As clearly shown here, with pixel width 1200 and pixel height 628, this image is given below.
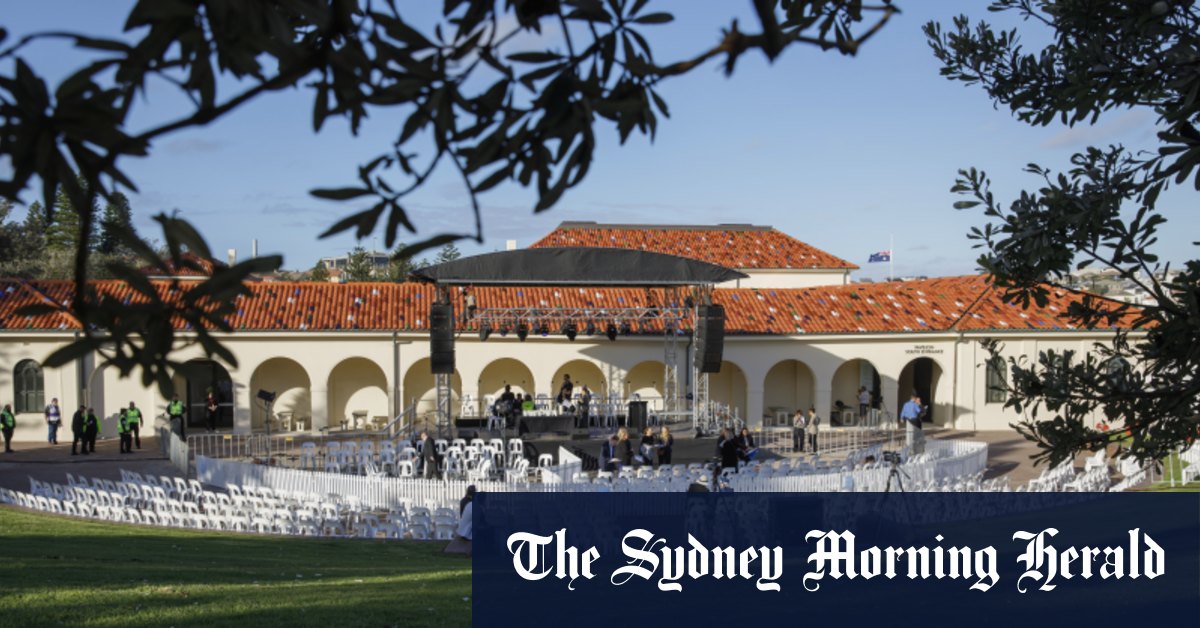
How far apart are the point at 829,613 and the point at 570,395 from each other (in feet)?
61.2

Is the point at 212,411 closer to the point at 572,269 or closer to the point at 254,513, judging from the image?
the point at 572,269

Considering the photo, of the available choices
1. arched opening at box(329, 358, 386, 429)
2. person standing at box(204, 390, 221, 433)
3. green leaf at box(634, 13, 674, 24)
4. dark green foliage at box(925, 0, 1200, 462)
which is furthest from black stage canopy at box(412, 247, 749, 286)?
green leaf at box(634, 13, 674, 24)

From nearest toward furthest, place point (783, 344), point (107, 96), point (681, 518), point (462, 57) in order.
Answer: point (107, 96), point (462, 57), point (681, 518), point (783, 344)

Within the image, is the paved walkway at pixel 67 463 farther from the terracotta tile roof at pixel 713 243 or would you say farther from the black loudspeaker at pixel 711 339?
the terracotta tile roof at pixel 713 243

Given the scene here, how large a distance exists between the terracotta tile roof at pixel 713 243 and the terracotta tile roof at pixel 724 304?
4148 mm

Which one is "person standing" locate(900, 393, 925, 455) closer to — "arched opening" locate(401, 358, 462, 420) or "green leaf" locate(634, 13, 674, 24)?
"arched opening" locate(401, 358, 462, 420)

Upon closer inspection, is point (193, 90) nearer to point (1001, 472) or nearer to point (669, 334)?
point (1001, 472)

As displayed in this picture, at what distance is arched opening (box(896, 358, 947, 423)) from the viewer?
30.5m

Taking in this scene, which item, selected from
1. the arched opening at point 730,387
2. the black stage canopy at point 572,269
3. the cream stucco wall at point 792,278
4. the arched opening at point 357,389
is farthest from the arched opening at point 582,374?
the cream stucco wall at point 792,278

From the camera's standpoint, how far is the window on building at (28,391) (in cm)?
2672

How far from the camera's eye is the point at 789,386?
103 feet

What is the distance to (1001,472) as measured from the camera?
21.1 meters

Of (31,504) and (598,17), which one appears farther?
(31,504)

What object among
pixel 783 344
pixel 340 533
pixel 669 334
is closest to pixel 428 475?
pixel 340 533
